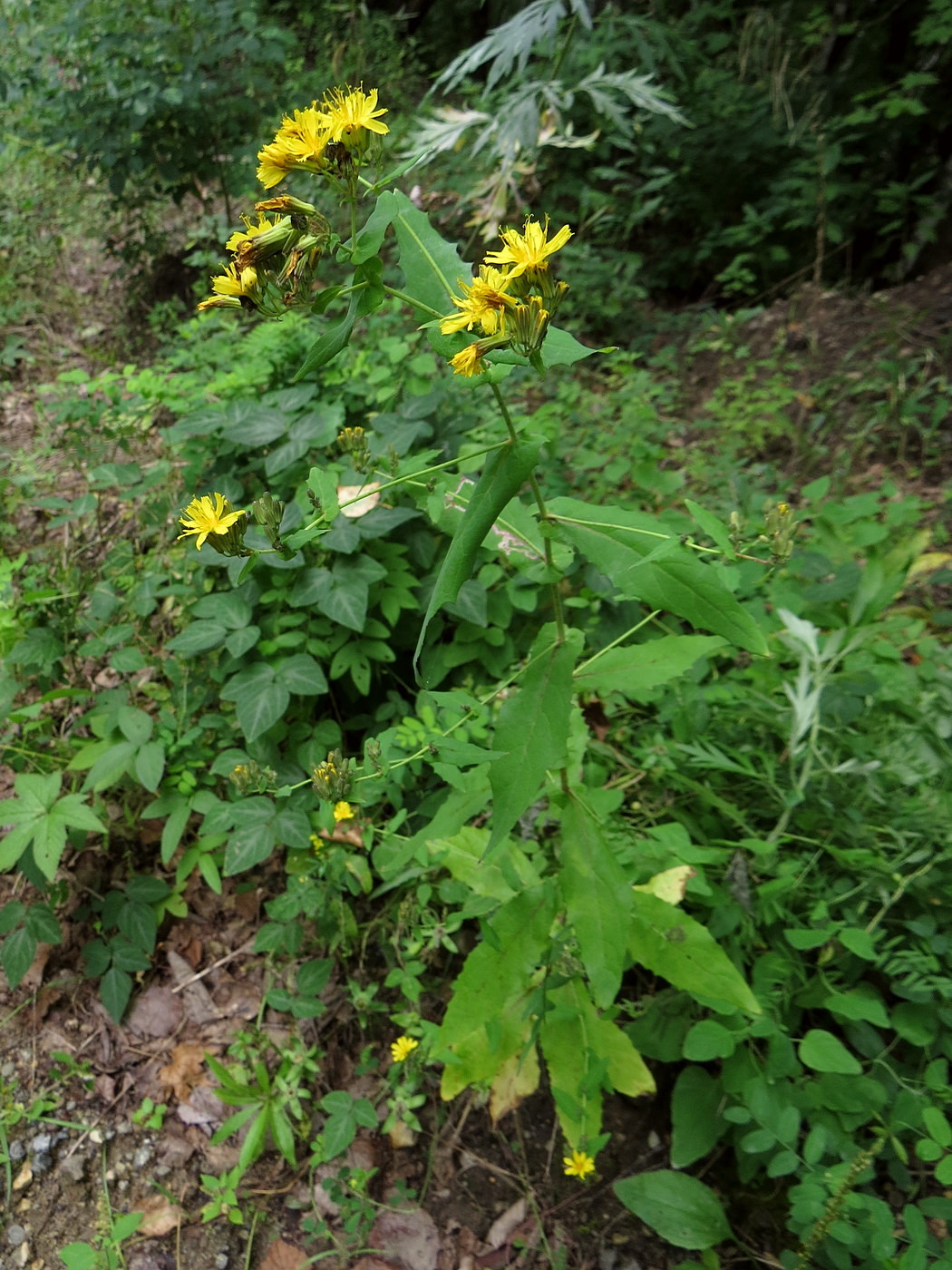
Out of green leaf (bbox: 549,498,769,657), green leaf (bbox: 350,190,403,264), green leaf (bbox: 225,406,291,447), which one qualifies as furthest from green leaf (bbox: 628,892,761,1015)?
green leaf (bbox: 225,406,291,447)

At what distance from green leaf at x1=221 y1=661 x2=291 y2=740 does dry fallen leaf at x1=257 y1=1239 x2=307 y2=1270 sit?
1.01 m

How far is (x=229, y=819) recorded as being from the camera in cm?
166

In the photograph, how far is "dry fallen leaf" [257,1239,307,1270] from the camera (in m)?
1.42

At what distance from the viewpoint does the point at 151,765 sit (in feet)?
5.54

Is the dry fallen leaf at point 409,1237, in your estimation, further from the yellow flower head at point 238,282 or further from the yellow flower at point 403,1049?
the yellow flower head at point 238,282

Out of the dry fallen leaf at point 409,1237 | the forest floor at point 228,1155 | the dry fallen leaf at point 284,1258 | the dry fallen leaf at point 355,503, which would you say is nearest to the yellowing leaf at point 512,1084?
the forest floor at point 228,1155

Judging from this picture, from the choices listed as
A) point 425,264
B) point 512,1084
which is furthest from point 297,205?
point 512,1084

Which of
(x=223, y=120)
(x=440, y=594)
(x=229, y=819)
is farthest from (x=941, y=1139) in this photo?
(x=223, y=120)

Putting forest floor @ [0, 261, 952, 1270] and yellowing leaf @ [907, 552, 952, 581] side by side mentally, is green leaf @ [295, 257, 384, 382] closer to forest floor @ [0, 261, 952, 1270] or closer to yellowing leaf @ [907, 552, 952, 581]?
forest floor @ [0, 261, 952, 1270]

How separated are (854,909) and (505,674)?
917 mm

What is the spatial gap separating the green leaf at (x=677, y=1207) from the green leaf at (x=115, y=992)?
1158 mm

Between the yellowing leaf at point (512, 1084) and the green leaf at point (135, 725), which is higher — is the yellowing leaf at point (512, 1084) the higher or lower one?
the lower one

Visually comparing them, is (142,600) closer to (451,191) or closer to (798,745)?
(798,745)

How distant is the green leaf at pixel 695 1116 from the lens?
1.32m
